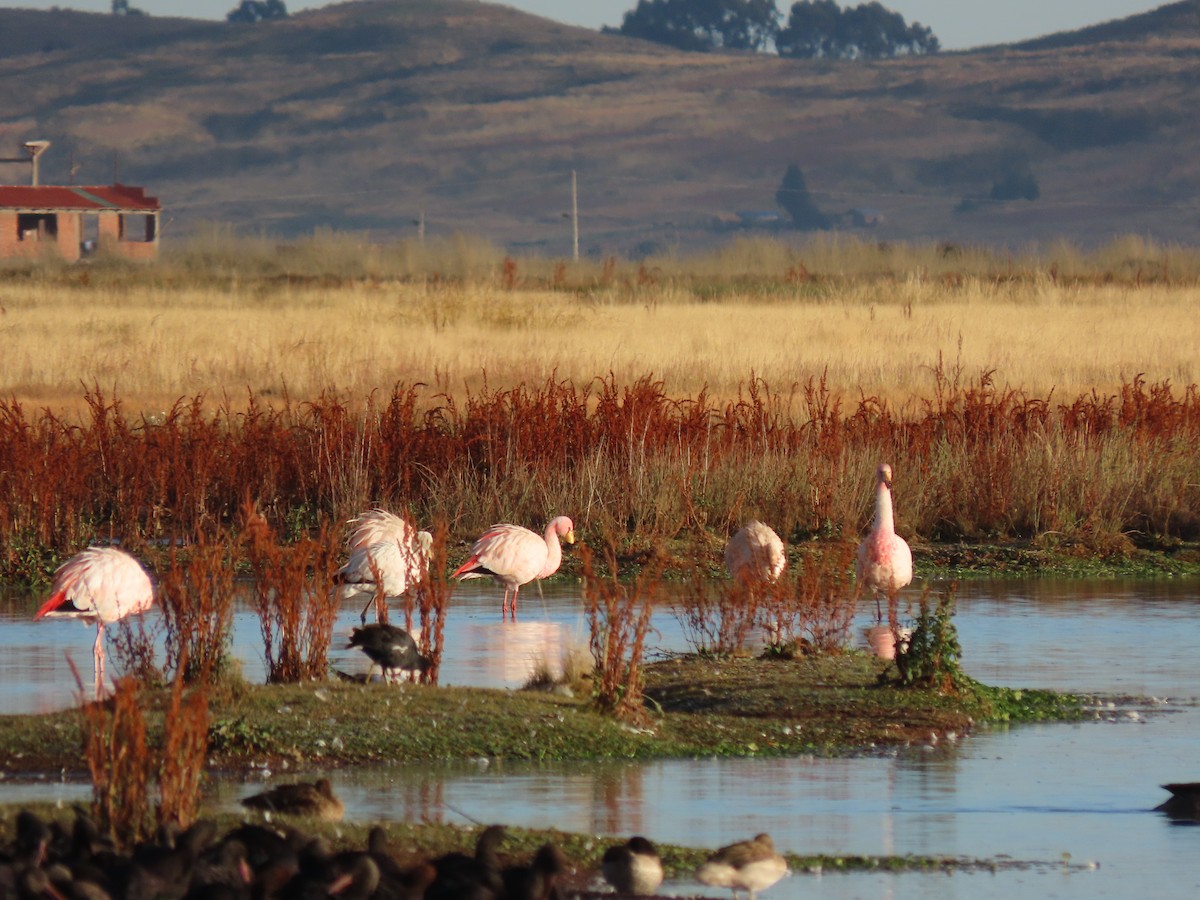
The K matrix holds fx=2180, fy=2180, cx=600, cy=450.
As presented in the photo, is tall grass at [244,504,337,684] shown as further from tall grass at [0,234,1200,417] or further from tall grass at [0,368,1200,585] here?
tall grass at [0,234,1200,417]

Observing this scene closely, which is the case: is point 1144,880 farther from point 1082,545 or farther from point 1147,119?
point 1147,119

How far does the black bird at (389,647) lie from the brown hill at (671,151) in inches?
6087

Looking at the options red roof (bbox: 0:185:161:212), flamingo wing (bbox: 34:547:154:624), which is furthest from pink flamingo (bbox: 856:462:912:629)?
red roof (bbox: 0:185:161:212)

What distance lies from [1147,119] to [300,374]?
156459 mm

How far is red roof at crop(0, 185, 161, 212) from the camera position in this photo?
90.6 m

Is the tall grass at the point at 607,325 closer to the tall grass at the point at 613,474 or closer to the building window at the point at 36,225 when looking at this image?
the tall grass at the point at 613,474

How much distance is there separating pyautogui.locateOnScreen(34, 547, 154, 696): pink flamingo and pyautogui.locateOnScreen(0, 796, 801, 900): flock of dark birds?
4.48m

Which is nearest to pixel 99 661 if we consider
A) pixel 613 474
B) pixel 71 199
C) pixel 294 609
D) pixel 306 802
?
pixel 294 609

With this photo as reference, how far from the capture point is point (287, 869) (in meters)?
6.86

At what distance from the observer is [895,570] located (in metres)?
14.1

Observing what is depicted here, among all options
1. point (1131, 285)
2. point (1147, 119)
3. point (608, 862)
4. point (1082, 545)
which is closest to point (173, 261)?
point (1131, 285)

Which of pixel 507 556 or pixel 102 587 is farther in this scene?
pixel 507 556

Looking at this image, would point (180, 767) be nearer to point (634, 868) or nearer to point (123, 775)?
point (123, 775)

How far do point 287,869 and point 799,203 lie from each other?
549 ft
